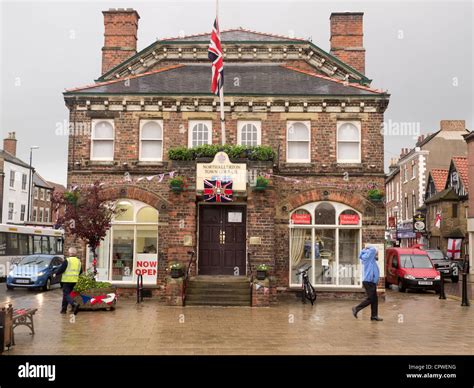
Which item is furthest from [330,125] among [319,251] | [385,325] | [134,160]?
[385,325]

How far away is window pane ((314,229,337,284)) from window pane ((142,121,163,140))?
688 centimetres

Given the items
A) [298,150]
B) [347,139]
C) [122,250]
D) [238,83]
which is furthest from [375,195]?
[122,250]

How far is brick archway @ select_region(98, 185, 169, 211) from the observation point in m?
19.4

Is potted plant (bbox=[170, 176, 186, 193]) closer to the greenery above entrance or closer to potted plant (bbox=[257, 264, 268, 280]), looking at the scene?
the greenery above entrance

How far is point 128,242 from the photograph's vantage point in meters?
19.5

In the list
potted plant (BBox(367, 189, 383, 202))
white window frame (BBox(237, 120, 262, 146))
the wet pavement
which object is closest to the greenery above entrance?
white window frame (BBox(237, 120, 262, 146))

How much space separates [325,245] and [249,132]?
197 inches

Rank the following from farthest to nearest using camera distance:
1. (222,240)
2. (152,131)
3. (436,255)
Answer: (436,255) < (152,131) < (222,240)

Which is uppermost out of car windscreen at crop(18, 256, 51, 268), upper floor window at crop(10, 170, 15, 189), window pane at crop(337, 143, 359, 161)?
upper floor window at crop(10, 170, 15, 189)

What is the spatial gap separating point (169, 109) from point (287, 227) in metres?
6.14

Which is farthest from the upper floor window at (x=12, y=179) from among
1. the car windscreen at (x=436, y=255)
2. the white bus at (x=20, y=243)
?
the car windscreen at (x=436, y=255)

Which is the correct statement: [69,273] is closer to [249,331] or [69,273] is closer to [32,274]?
[249,331]

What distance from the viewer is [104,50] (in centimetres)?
2448

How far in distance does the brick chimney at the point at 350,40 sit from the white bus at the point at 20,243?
18.5 meters
